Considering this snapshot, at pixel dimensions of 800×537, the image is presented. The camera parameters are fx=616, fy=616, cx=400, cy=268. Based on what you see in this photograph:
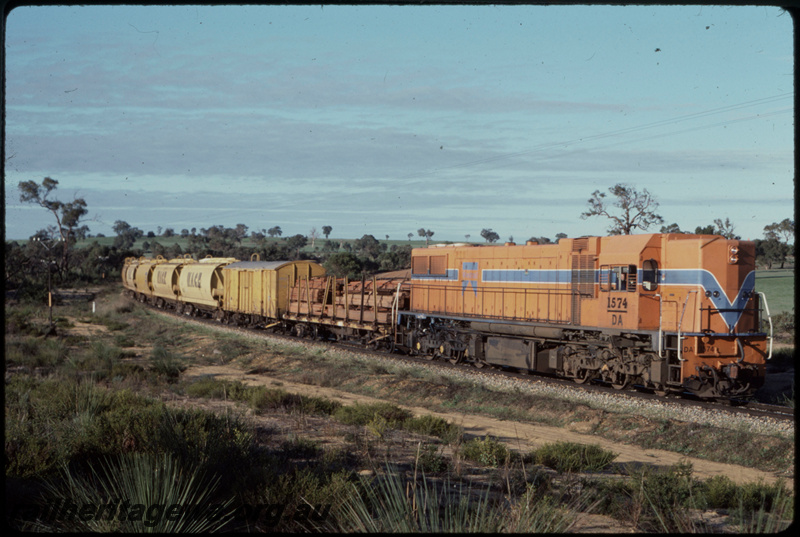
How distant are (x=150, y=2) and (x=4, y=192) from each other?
5.31 ft

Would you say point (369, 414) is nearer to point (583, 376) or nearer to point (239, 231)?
point (583, 376)

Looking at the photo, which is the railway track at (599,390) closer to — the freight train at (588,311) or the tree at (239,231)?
the freight train at (588,311)

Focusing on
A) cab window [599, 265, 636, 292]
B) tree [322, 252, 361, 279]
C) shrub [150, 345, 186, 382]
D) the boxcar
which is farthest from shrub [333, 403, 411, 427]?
tree [322, 252, 361, 279]

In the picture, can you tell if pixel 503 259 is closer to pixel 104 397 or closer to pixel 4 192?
pixel 104 397

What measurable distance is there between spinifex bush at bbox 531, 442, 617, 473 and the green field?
1264 inches

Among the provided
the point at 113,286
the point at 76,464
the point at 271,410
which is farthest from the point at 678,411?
the point at 113,286

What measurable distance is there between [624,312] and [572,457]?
269 inches

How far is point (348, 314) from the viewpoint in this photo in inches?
1096

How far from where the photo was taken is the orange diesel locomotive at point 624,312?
595 inches

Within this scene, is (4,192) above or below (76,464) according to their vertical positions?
above

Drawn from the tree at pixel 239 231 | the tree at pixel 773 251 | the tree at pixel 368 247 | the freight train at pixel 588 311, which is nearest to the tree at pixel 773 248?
the tree at pixel 773 251

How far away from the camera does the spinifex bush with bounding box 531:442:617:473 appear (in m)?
10.3

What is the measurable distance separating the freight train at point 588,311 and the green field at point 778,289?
905 inches

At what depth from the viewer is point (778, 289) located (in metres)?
50.7
